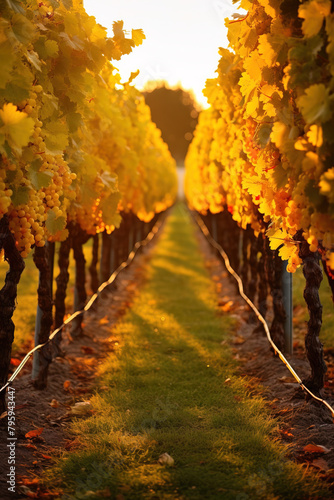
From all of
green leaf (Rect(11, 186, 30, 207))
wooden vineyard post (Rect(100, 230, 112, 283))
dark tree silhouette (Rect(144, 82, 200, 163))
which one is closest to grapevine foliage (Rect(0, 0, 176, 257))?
green leaf (Rect(11, 186, 30, 207))

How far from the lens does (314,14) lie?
10.5 feet

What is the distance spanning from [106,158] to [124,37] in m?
3.59

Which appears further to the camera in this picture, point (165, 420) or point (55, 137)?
point (165, 420)

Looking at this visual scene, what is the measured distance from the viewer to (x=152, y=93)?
292 ft

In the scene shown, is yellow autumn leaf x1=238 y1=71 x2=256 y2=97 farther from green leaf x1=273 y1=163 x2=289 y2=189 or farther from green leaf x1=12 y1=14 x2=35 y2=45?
green leaf x1=12 y1=14 x2=35 y2=45

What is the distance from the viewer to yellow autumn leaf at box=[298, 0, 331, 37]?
10.3 feet

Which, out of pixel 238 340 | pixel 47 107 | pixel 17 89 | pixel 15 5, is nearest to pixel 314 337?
pixel 238 340

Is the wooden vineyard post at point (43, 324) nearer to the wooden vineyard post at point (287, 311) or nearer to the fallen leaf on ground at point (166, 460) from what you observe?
the fallen leaf on ground at point (166, 460)

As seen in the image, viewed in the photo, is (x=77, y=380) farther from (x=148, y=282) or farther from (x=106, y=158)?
(x=148, y=282)

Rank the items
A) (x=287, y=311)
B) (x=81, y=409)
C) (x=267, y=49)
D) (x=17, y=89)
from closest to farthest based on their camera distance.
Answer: (x=17, y=89) → (x=267, y=49) → (x=81, y=409) → (x=287, y=311)

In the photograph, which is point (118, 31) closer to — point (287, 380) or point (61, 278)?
point (61, 278)

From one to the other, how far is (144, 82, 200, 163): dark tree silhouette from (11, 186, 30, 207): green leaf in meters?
80.2

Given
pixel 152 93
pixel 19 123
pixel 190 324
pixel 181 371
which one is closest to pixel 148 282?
pixel 190 324

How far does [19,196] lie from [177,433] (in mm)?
2151
